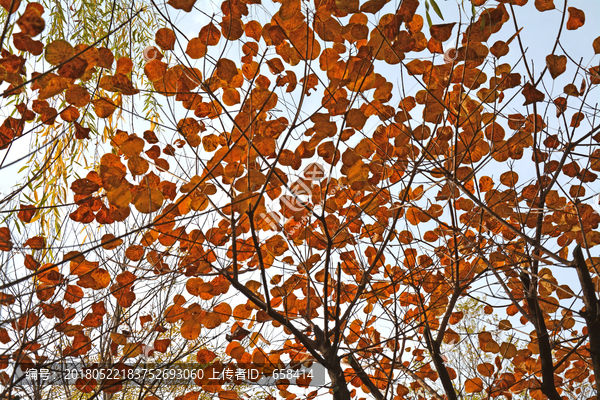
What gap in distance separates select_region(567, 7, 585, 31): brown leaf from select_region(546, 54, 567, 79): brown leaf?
17cm

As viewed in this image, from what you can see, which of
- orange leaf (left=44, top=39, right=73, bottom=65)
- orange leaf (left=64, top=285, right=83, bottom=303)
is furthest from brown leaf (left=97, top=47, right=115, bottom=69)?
orange leaf (left=64, top=285, right=83, bottom=303)

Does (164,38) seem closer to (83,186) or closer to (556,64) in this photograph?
(83,186)

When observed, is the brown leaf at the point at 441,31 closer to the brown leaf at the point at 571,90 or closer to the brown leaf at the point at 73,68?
the brown leaf at the point at 571,90

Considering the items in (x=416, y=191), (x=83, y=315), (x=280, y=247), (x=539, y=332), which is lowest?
(x=539, y=332)

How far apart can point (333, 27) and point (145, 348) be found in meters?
1.44

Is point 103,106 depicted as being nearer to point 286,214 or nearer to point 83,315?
point 286,214

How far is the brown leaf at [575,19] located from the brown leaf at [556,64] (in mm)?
174

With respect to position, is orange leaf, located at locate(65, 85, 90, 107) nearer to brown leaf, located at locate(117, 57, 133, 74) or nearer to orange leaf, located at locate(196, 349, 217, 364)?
brown leaf, located at locate(117, 57, 133, 74)

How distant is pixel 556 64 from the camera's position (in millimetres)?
1353

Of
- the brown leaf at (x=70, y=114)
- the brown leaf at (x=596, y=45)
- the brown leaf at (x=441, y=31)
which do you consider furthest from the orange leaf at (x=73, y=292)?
the brown leaf at (x=596, y=45)

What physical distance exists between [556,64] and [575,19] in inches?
8.3

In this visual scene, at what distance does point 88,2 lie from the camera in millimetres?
2109

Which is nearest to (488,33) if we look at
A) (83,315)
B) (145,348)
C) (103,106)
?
(103,106)

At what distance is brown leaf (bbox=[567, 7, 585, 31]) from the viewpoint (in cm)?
139
